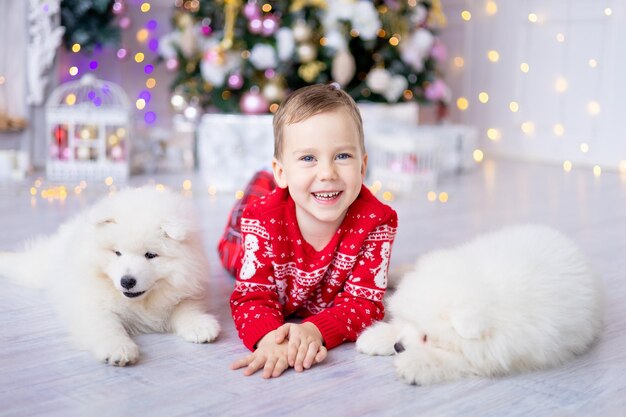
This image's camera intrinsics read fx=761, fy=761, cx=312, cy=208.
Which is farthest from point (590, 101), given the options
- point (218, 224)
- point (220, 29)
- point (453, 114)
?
point (218, 224)

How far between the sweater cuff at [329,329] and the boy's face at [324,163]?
0.61 feet

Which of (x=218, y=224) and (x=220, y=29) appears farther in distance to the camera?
(x=220, y=29)

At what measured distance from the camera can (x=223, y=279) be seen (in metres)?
1.91

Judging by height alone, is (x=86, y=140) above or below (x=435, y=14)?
below

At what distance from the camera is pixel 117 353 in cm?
129

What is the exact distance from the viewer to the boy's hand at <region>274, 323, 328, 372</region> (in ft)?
4.33

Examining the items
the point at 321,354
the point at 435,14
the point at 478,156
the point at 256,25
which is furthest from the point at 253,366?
the point at 478,156

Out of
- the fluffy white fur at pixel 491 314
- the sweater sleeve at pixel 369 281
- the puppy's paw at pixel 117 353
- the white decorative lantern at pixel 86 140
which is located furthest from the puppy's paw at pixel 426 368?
the white decorative lantern at pixel 86 140

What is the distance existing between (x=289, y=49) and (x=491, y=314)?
241 cm

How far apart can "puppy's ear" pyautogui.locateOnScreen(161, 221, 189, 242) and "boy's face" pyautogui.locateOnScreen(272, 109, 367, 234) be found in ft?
0.70

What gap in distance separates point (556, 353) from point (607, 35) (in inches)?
120

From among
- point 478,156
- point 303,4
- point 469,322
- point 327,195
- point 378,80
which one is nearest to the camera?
point 469,322

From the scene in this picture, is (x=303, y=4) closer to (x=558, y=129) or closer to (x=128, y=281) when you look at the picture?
(x=558, y=129)

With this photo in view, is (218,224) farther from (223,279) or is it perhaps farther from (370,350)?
(370,350)
